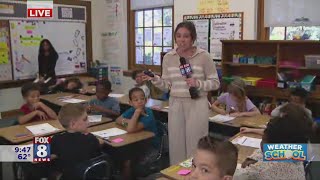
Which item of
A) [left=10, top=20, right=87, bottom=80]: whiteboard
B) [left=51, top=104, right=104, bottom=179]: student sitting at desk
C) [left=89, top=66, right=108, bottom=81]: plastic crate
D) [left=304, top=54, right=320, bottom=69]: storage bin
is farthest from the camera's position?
[left=89, top=66, right=108, bottom=81]: plastic crate

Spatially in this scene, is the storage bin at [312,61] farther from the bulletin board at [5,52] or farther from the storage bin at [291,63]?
the bulletin board at [5,52]

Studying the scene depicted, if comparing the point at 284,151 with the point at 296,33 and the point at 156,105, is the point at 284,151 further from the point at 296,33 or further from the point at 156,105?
the point at 296,33

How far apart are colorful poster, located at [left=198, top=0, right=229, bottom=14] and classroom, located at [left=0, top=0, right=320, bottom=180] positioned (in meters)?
0.02

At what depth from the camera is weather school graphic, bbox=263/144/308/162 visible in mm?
1500

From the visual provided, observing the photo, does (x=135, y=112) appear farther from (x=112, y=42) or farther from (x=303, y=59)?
(x=112, y=42)

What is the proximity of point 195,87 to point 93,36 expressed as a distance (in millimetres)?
5253

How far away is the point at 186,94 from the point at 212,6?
305 centimetres

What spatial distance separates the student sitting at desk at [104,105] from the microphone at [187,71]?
1351mm

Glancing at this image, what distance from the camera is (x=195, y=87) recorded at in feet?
8.43

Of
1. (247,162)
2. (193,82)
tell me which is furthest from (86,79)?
(247,162)

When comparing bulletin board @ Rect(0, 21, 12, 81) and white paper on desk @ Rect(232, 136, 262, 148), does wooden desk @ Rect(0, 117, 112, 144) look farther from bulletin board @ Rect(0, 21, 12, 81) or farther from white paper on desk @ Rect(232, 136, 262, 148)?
bulletin board @ Rect(0, 21, 12, 81)

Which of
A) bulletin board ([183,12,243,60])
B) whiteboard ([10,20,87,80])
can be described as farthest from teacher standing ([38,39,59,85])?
bulletin board ([183,12,243,60])

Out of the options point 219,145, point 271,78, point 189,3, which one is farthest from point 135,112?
point 189,3

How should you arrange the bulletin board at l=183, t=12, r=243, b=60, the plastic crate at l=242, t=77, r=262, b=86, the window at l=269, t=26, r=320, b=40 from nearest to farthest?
the window at l=269, t=26, r=320, b=40
the plastic crate at l=242, t=77, r=262, b=86
the bulletin board at l=183, t=12, r=243, b=60
